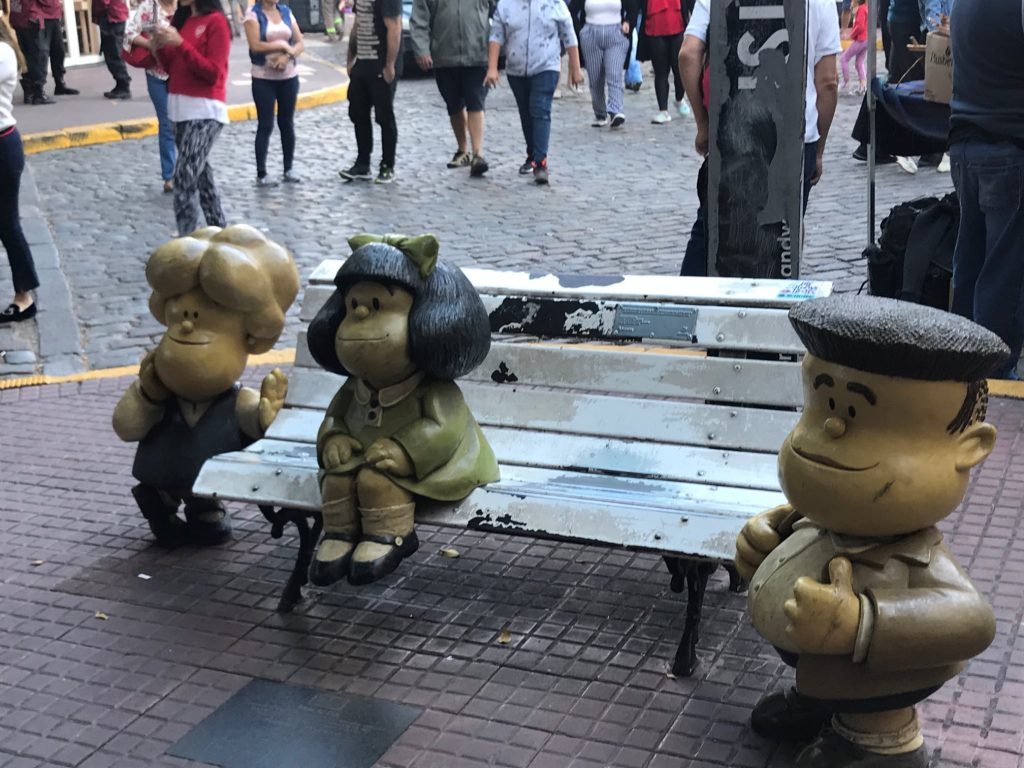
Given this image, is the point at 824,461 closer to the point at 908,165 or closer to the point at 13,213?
the point at 13,213

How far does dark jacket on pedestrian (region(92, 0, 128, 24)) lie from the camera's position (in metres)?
16.7

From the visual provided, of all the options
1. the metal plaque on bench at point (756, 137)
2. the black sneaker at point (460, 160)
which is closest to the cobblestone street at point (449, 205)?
the black sneaker at point (460, 160)

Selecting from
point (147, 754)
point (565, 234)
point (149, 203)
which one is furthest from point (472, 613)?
point (149, 203)

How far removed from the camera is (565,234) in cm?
981

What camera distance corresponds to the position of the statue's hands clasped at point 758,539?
11.1ft

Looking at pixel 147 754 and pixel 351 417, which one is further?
pixel 351 417

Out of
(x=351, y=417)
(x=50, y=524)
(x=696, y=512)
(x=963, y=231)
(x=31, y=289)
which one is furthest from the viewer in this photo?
(x=31, y=289)

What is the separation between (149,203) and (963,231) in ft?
23.8

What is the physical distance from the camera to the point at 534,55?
11.5m

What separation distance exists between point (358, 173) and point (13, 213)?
4.66 m

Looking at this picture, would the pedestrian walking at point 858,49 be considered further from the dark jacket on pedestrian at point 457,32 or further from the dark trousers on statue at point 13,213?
the dark trousers on statue at point 13,213

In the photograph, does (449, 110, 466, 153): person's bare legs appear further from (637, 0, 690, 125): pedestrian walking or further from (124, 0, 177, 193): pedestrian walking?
(637, 0, 690, 125): pedestrian walking

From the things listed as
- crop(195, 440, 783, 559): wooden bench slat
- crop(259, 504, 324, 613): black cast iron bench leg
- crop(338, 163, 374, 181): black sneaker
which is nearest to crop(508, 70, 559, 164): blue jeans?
crop(338, 163, 374, 181): black sneaker

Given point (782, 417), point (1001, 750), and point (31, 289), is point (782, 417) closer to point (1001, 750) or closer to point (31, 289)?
point (1001, 750)
